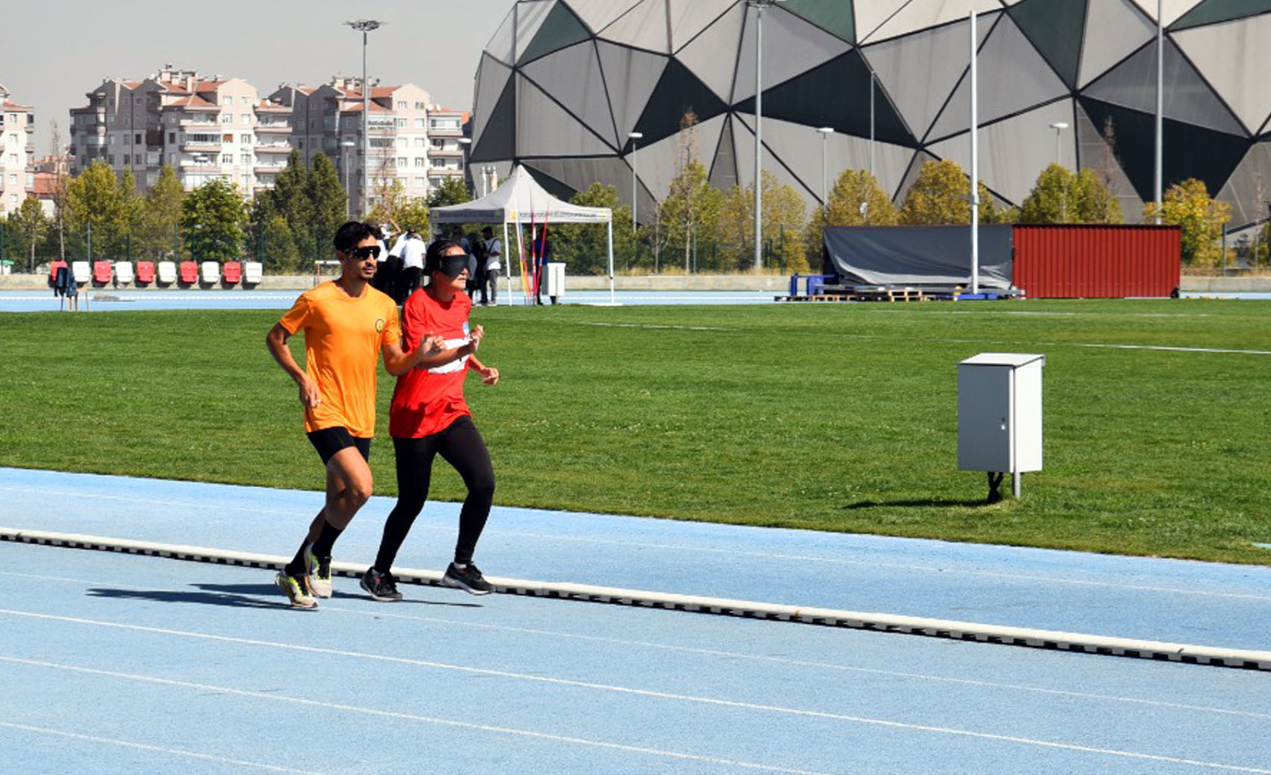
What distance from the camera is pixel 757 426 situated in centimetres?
1844

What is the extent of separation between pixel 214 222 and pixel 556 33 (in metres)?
40.5

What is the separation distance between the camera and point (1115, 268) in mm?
59562

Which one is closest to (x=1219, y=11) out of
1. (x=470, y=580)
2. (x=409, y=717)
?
(x=470, y=580)

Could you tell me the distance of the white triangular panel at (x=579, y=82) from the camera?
108m

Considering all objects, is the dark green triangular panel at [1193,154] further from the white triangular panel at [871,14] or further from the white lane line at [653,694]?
the white lane line at [653,694]

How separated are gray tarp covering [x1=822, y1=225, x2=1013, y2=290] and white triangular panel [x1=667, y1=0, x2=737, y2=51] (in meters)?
47.8

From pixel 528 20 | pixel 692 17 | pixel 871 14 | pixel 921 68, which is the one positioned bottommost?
pixel 921 68

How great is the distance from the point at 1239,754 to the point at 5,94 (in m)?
200

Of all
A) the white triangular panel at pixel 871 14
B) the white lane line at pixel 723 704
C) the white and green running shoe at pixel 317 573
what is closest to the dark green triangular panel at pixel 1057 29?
the white triangular panel at pixel 871 14

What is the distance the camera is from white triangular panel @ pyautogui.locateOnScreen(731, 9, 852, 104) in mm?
99875

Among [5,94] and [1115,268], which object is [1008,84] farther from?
[5,94]

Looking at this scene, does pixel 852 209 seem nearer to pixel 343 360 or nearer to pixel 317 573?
pixel 317 573

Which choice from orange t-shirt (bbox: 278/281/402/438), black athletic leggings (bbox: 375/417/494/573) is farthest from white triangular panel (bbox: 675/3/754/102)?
orange t-shirt (bbox: 278/281/402/438)

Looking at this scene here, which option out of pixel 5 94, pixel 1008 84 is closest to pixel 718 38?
pixel 1008 84
